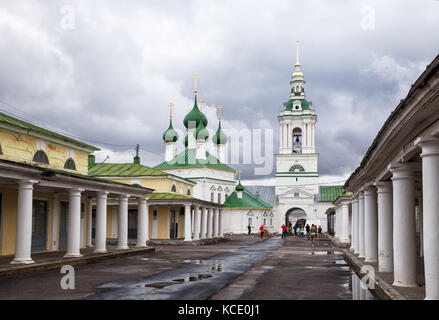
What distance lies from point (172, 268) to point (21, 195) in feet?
17.5

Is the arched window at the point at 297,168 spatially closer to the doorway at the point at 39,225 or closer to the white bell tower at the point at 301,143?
the white bell tower at the point at 301,143

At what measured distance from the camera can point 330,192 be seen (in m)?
70.6

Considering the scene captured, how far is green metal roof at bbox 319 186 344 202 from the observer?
69025 millimetres

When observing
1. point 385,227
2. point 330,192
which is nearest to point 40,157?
point 385,227

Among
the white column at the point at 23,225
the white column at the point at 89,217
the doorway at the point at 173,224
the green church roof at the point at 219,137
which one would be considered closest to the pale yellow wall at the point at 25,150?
the white column at the point at 23,225

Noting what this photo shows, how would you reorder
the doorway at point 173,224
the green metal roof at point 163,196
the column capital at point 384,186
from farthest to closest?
the doorway at point 173,224
the green metal roof at point 163,196
the column capital at point 384,186

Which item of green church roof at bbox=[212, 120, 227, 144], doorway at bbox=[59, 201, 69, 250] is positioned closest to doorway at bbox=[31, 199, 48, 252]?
doorway at bbox=[59, 201, 69, 250]

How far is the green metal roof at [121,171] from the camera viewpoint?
3581cm

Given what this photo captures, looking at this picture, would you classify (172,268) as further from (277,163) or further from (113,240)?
(277,163)

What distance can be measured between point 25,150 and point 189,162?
47702 millimetres

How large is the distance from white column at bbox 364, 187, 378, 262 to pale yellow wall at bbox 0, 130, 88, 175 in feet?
40.2

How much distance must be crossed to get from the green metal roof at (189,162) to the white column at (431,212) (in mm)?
56430
